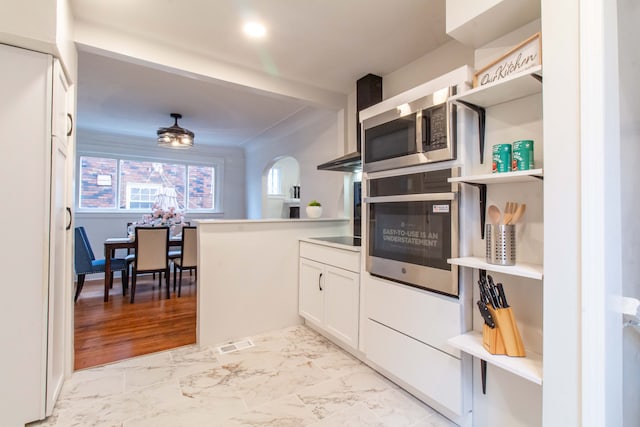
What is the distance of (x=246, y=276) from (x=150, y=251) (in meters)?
1.98

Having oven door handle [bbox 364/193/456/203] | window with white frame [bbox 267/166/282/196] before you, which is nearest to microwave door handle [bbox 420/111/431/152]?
oven door handle [bbox 364/193/456/203]

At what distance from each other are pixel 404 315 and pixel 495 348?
0.60 meters

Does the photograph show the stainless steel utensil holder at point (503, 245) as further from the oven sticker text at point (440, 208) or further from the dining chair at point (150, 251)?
the dining chair at point (150, 251)

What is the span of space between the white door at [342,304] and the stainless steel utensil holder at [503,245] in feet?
3.70

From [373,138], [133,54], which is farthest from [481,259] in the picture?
[133,54]

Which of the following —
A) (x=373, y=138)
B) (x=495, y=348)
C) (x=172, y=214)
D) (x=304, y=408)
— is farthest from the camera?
(x=172, y=214)

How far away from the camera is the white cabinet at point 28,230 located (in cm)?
153

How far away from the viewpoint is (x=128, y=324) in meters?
3.15

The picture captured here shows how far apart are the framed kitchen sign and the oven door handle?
57 cm

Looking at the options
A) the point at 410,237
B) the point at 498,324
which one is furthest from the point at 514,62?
the point at 498,324

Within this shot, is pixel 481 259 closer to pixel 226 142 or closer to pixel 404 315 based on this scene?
pixel 404 315

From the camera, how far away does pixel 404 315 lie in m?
1.89

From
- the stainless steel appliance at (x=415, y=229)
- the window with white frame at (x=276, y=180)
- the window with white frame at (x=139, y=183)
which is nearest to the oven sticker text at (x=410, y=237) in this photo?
the stainless steel appliance at (x=415, y=229)

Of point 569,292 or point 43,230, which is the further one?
point 43,230
